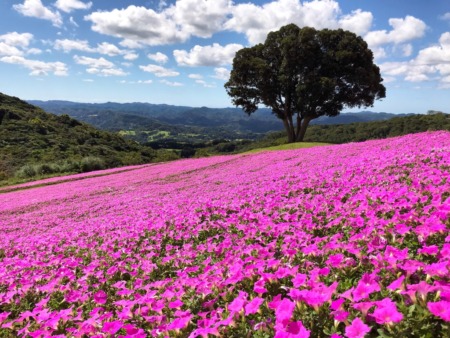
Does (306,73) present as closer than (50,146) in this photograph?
Yes

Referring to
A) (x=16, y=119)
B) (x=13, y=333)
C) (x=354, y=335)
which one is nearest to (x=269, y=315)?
(x=354, y=335)

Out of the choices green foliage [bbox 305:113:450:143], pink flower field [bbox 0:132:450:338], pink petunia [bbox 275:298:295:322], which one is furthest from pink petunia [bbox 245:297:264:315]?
green foliage [bbox 305:113:450:143]

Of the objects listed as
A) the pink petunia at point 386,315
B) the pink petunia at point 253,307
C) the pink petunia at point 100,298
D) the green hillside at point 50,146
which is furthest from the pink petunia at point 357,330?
the green hillside at point 50,146

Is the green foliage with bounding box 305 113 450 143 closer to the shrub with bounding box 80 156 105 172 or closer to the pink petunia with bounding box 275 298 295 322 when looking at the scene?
the shrub with bounding box 80 156 105 172

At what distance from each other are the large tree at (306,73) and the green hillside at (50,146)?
1073 inches

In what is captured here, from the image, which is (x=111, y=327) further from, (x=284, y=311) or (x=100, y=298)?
(x=284, y=311)

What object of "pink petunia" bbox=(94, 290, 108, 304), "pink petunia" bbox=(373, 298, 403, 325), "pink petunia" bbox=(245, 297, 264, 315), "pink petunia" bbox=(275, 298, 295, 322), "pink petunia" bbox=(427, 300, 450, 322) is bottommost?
"pink petunia" bbox=(94, 290, 108, 304)

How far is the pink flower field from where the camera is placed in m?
3.13

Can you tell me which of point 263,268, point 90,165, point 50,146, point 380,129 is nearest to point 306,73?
point 90,165

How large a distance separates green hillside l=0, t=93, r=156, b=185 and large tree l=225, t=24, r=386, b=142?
2727 centimetres

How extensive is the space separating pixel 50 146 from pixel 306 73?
263ft

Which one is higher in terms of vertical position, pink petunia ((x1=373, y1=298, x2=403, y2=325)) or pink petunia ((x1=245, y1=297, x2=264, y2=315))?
pink petunia ((x1=373, y1=298, x2=403, y2=325))

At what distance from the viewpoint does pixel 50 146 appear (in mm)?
100188

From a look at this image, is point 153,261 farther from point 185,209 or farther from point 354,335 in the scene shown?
point 354,335
